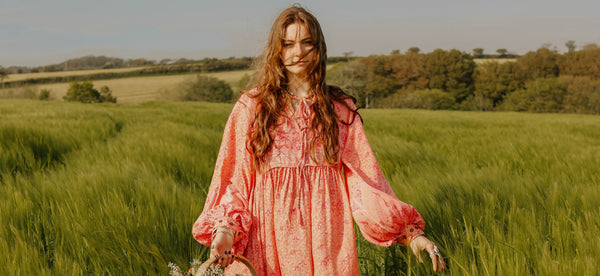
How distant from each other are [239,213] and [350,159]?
41cm

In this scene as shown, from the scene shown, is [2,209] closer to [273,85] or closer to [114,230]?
[114,230]

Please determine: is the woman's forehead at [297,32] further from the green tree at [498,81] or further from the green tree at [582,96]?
the green tree at [498,81]

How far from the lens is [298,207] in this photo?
138 cm

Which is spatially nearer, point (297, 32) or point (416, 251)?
point (416, 251)

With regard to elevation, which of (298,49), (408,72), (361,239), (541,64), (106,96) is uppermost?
(298,49)

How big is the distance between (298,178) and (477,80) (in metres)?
54.6

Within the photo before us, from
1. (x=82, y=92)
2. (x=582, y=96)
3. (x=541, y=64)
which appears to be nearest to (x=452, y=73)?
(x=541, y=64)

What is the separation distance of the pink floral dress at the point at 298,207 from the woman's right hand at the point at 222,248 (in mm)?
46

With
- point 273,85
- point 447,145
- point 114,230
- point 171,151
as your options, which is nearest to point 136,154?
point 171,151

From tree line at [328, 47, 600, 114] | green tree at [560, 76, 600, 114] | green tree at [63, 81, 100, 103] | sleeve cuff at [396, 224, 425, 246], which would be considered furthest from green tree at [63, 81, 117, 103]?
sleeve cuff at [396, 224, 425, 246]

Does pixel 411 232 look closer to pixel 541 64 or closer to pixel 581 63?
pixel 541 64

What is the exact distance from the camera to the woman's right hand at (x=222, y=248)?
1.21 m

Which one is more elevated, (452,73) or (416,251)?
(416,251)

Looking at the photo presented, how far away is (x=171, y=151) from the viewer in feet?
10.8
